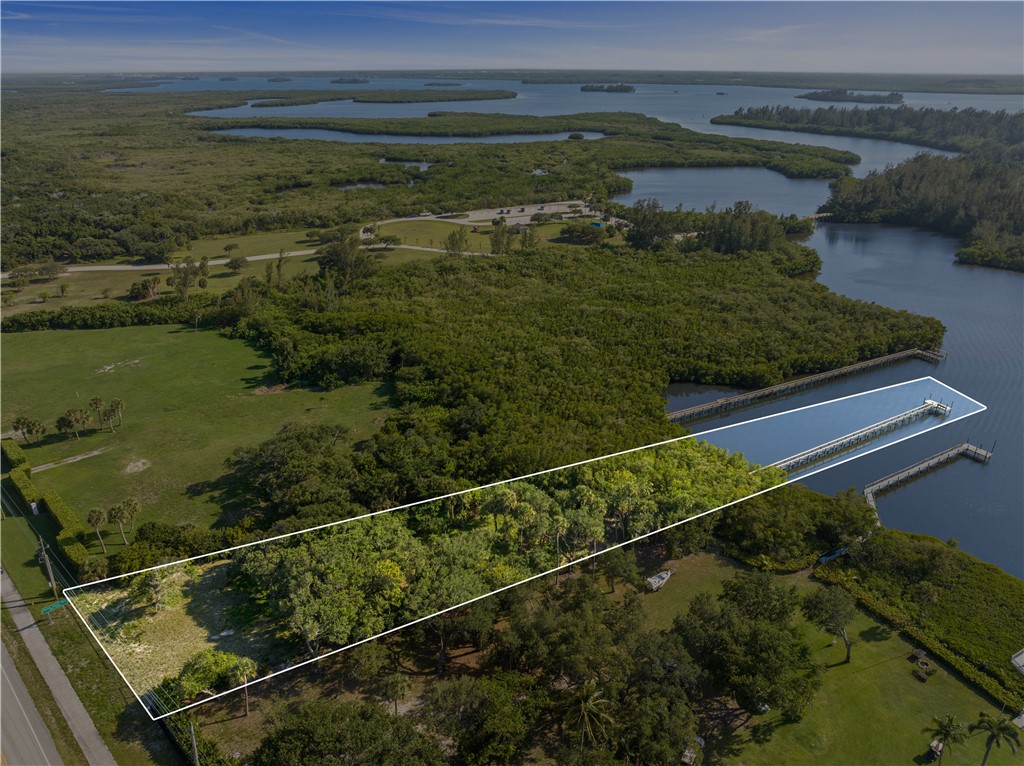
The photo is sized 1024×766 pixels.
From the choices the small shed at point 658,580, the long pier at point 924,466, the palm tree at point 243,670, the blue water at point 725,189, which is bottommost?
the small shed at point 658,580

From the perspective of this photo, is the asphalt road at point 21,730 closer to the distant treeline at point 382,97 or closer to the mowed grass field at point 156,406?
the mowed grass field at point 156,406

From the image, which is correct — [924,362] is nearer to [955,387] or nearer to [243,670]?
[955,387]

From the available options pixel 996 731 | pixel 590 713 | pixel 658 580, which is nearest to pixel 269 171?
pixel 658 580

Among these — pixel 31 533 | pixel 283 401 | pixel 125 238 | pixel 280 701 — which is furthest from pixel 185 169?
pixel 280 701

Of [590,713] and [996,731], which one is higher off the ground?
[996,731]

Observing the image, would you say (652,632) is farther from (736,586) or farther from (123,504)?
(123,504)

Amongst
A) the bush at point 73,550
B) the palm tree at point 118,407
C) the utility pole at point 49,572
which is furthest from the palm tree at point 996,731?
the palm tree at point 118,407
